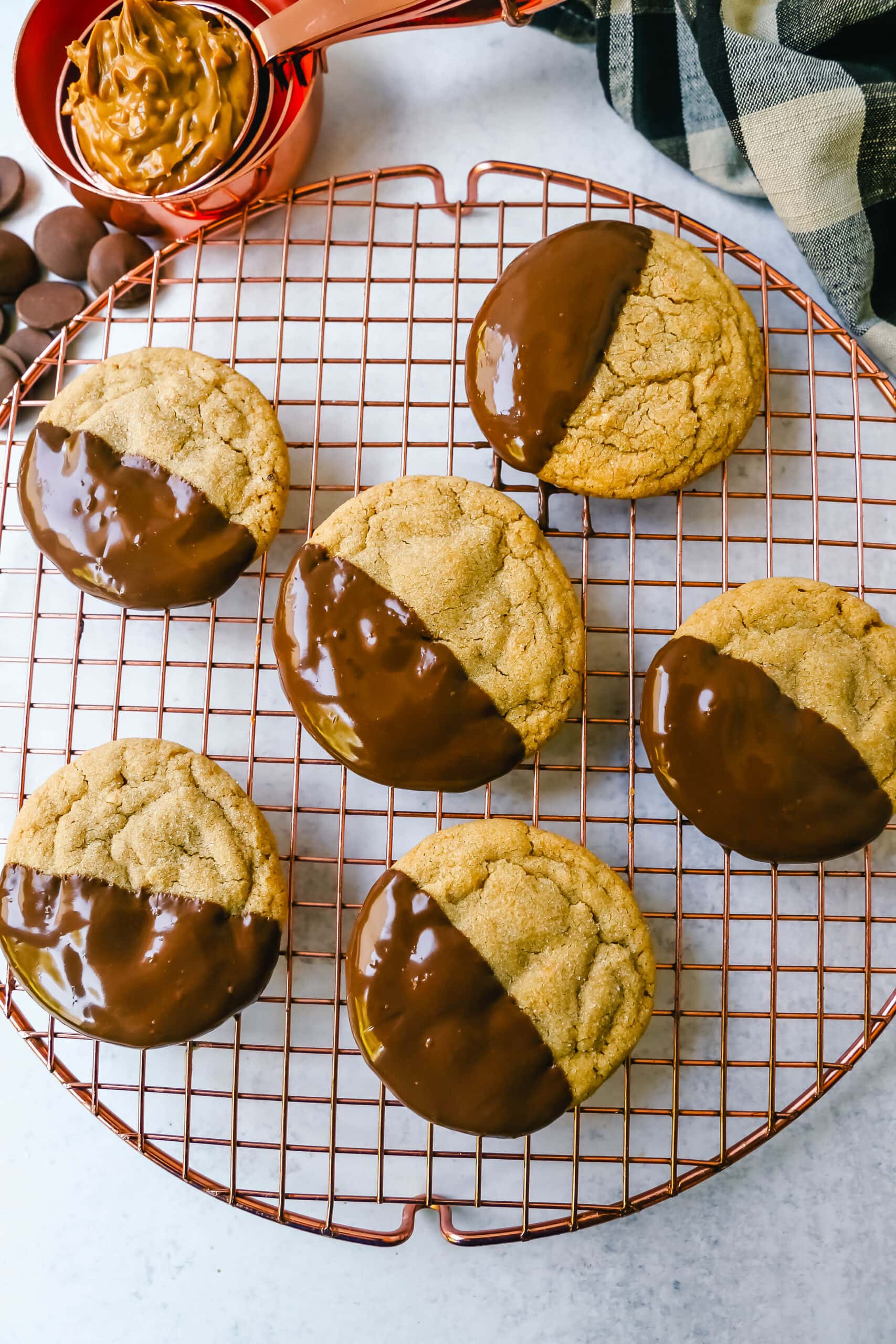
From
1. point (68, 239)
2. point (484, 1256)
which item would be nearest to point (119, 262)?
point (68, 239)

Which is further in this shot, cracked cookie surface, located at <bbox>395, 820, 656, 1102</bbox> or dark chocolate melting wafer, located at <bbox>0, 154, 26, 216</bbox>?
dark chocolate melting wafer, located at <bbox>0, 154, 26, 216</bbox>

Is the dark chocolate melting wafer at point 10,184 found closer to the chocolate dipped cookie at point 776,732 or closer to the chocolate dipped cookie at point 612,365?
the chocolate dipped cookie at point 612,365

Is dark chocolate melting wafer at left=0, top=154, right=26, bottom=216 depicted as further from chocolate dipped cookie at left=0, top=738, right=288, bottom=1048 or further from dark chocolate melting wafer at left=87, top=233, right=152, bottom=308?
chocolate dipped cookie at left=0, top=738, right=288, bottom=1048

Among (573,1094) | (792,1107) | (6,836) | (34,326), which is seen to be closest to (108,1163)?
(6,836)

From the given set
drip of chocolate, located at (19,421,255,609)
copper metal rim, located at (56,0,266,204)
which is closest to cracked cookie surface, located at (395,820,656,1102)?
drip of chocolate, located at (19,421,255,609)

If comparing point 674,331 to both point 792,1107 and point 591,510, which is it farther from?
point 792,1107

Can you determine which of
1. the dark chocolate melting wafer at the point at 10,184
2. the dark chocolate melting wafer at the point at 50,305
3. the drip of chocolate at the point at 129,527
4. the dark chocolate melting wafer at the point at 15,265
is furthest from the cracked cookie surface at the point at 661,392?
the dark chocolate melting wafer at the point at 10,184

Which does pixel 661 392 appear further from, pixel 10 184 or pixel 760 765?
pixel 10 184
